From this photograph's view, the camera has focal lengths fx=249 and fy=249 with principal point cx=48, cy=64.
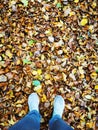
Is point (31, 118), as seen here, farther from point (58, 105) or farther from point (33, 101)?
point (58, 105)

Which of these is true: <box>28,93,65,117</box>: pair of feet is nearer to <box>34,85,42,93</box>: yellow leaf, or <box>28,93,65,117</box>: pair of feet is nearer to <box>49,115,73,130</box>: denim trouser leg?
<box>34,85,42,93</box>: yellow leaf

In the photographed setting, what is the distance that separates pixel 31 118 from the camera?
2.61 metres

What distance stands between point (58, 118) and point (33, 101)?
37 cm

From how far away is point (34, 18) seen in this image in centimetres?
334

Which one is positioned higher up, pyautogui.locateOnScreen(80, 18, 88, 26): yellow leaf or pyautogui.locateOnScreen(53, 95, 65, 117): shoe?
pyautogui.locateOnScreen(80, 18, 88, 26): yellow leaf

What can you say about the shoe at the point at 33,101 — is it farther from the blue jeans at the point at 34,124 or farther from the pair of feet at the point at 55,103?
the blue jeans at the point at 34,124

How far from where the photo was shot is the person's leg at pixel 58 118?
8.12 feet

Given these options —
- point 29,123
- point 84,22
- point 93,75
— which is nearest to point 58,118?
point 29,123

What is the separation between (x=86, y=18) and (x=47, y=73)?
99cm

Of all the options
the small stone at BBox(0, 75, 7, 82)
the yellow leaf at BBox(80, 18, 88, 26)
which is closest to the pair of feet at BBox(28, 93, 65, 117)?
the small stone at BBox(0, 75, 7, 82)

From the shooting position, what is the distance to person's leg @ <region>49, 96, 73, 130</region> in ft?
8.12

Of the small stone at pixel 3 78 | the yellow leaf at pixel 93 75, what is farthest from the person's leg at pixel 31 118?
the yellow leaf at pixel 93 75

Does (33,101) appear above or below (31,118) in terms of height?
above

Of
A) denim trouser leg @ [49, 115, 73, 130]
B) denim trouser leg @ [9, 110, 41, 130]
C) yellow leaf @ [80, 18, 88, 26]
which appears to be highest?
yellow leaf @ [80, 18, 88, 26]
